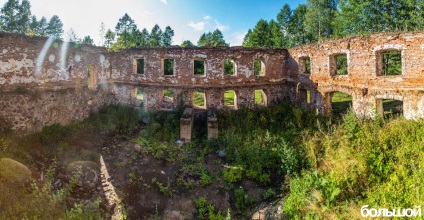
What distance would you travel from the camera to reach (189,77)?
51.2ft

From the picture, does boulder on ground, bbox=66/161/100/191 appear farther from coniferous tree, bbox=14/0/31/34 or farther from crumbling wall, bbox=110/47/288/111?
coniferous tree, bbox=14/0/31/34

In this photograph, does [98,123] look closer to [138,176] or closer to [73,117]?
[73,117]

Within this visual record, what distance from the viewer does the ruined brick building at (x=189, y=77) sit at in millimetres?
10297

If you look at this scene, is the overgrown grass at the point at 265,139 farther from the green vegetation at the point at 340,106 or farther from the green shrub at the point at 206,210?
the green vegetation at the point at 340,106

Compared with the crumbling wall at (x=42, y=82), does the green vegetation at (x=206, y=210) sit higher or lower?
lower

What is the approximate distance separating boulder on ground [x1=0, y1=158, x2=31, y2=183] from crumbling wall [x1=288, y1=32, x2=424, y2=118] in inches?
536

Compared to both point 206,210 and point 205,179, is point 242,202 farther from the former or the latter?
point 205,179

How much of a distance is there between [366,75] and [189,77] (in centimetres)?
963

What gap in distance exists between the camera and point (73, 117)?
1309cm

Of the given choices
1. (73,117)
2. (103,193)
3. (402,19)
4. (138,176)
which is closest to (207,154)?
(138,176)

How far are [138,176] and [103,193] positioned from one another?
1309 millimetres

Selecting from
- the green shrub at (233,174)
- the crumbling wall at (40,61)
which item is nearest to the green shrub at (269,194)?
the green shrub at (233,174)

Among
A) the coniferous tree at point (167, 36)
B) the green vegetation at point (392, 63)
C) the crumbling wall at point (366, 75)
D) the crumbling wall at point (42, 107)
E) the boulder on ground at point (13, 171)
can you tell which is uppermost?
the coniferous tree at point (167, 36)

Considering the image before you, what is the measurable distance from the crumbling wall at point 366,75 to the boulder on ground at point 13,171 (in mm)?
13616
